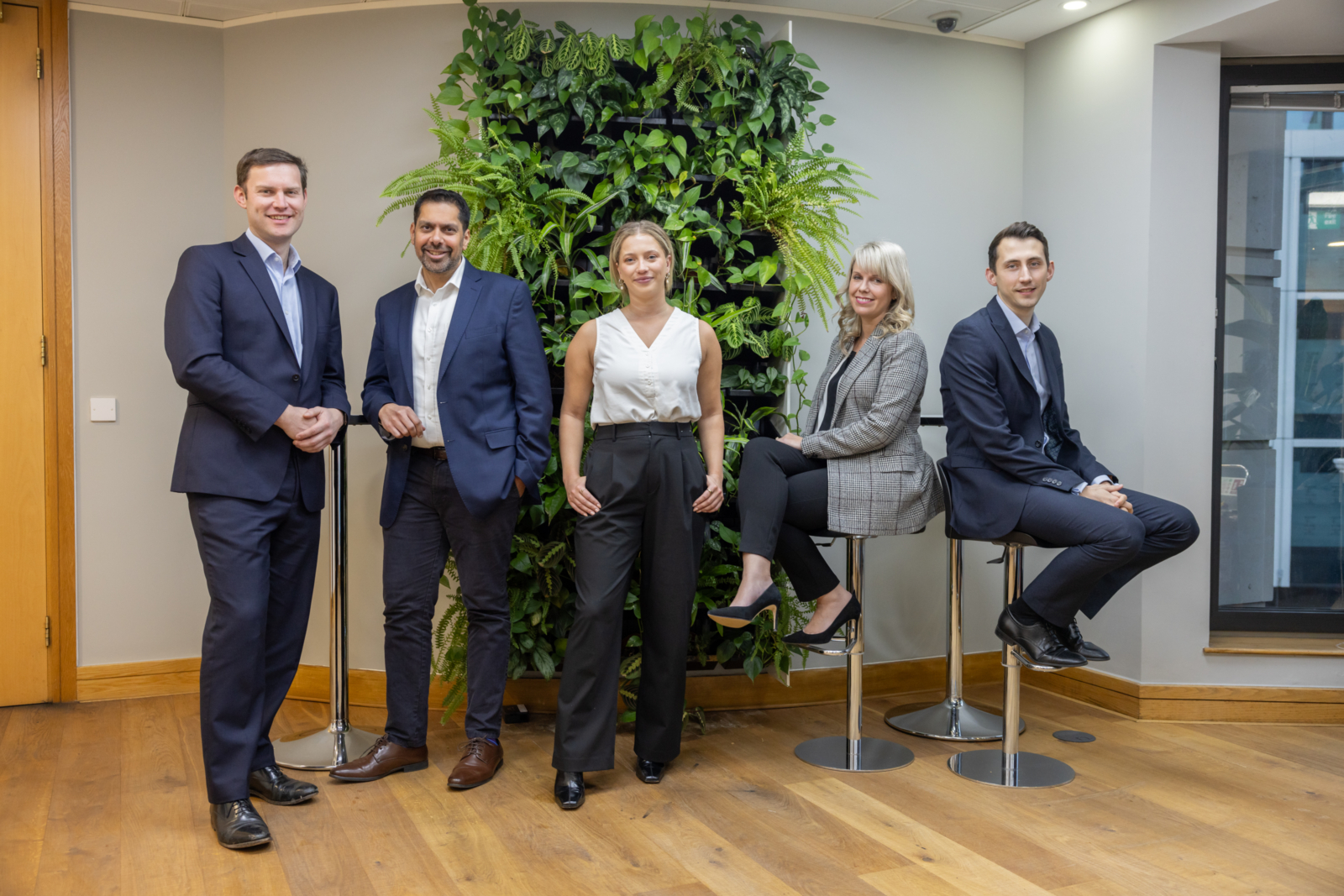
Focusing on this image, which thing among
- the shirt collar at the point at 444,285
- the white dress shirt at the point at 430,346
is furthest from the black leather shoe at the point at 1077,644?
the shirt collar at the point at 444,285

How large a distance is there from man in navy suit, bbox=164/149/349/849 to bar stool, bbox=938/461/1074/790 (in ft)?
6.17

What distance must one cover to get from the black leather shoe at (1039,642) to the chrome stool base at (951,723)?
598 mm

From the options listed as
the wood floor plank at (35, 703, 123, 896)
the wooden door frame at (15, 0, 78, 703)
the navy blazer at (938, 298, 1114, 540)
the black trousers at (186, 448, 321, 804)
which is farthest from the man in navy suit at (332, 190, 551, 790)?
the wooden door frame at (15, 0, 78, 703)

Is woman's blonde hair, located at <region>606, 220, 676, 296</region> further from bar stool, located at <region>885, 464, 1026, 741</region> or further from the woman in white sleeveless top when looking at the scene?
bar stool, located at <region>885, 464, 1026, 741</region>

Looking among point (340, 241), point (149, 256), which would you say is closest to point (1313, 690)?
point (340, 241)

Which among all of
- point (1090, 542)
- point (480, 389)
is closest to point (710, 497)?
point (480, 389)

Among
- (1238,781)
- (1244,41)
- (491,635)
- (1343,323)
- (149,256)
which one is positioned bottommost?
(1238,781)

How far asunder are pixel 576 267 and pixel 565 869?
1938mm

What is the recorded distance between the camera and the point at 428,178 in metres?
3.15

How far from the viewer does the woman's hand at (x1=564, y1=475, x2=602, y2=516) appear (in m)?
2.75

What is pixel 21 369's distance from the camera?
3496mm

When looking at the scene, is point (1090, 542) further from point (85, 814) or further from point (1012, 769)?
point (85, 814)

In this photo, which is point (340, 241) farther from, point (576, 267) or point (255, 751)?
point (255, 751)

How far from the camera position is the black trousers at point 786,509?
282 centimetres
